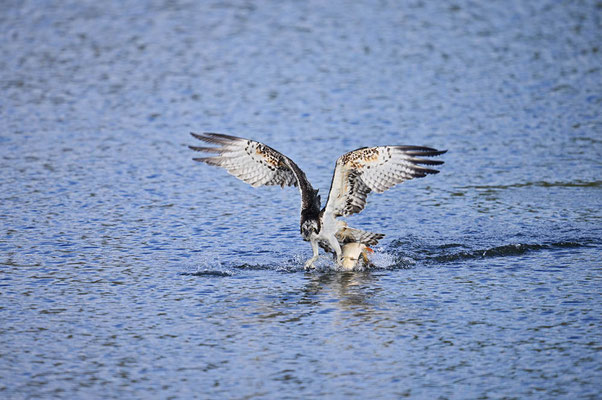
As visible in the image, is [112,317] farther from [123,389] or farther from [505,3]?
[505,3]

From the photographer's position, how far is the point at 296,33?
21953 mm

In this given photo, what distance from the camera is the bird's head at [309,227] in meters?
10.4

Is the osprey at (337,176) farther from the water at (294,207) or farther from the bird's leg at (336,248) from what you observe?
the water at (294,207)

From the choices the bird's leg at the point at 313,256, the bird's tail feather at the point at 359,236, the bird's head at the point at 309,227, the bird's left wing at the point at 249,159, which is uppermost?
the bird's left wing at the point at 249,159

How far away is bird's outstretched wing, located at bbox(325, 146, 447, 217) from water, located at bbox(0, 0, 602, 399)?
2.88 feet

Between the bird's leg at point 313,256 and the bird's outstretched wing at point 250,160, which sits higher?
the bird's outstretched wing at point 250,160

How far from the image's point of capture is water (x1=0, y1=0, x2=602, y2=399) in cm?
796

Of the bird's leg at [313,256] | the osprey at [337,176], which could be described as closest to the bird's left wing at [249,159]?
the osprey at [337,176]

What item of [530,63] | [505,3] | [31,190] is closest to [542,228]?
[31,190]

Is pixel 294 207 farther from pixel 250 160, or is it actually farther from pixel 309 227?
pixel 309 227

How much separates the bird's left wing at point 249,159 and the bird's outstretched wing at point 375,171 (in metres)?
0.59

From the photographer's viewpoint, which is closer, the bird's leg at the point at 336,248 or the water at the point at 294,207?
the water at the point at 294,207

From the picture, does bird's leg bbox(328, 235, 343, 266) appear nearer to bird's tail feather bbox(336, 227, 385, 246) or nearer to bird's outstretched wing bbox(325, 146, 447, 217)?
bird's tail feather bbox(336, 227, 385, 246)

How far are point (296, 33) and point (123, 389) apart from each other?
15486 millimetres
